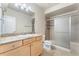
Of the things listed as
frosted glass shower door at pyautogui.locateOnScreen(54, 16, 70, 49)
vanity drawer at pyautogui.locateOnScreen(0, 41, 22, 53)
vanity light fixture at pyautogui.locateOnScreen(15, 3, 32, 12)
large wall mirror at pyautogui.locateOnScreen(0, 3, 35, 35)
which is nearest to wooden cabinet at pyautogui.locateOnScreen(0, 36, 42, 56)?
vanity drawer at pyautogui.locateOnScreen(0, 41, 22, 53)

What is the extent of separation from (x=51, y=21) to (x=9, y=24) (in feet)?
1.97

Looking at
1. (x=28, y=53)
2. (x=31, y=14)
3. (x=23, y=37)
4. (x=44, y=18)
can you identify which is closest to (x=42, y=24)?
(x=44, y=18)

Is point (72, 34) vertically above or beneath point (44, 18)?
beneath

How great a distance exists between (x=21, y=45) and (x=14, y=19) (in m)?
0.37

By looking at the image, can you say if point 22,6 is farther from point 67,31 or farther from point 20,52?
point 67,31

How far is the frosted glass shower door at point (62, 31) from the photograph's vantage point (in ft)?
4.50

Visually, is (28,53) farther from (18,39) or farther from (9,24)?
(9,24)

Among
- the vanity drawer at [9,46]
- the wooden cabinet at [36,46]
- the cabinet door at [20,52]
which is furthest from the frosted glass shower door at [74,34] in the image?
the vanity drawer at [9,46]

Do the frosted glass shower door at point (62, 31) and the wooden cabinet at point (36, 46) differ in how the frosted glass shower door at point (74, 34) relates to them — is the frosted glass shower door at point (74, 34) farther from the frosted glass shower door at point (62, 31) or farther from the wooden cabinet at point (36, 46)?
the wooden cabinet at point (36, 46)

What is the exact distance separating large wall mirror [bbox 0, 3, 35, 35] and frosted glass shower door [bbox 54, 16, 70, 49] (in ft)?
1.41

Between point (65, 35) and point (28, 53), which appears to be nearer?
point (28, 53)

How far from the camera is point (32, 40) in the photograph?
135cm

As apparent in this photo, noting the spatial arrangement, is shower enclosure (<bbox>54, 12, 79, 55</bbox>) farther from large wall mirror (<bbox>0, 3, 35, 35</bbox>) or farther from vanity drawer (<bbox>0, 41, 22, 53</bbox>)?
vanity drawer (<bbox>0, 41, 22, 53</bbox>)

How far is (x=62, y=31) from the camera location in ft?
4.65
